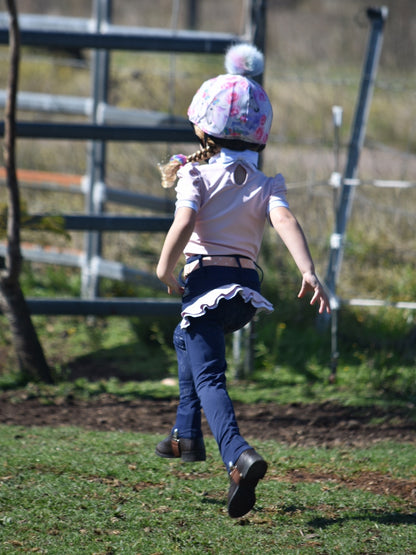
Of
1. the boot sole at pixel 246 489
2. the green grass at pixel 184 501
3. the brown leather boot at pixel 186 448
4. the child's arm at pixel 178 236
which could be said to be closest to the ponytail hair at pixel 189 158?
the child's arm at pixel 178 236

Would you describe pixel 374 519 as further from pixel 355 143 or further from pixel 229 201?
pixel 355 143

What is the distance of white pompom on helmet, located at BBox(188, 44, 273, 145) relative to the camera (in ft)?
9.54

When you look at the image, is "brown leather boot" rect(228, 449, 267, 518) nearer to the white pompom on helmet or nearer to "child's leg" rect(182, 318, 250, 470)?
"child's leg" rect(182, 318, 250, 470)

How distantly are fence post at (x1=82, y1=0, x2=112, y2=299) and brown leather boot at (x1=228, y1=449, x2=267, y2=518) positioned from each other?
3.87 meters

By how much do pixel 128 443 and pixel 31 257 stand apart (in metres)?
3.08

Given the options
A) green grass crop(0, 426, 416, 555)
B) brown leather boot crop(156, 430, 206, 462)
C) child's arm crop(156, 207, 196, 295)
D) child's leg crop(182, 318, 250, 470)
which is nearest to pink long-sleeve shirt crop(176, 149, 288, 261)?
child's arm crop(156, 207, 196, 295)

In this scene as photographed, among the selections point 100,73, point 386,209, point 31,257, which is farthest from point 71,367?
point 386,209

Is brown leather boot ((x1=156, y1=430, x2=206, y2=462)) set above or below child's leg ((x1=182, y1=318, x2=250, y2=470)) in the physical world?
below

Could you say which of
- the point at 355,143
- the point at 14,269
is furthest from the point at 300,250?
the point at 355,143

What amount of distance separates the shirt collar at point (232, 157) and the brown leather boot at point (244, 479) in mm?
1106

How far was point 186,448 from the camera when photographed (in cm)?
306

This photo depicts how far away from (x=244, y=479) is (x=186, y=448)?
53 centimetres

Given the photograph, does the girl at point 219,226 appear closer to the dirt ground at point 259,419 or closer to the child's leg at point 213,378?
the child's leg at point 213,378

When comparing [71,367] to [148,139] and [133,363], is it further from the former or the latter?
[148,139]
